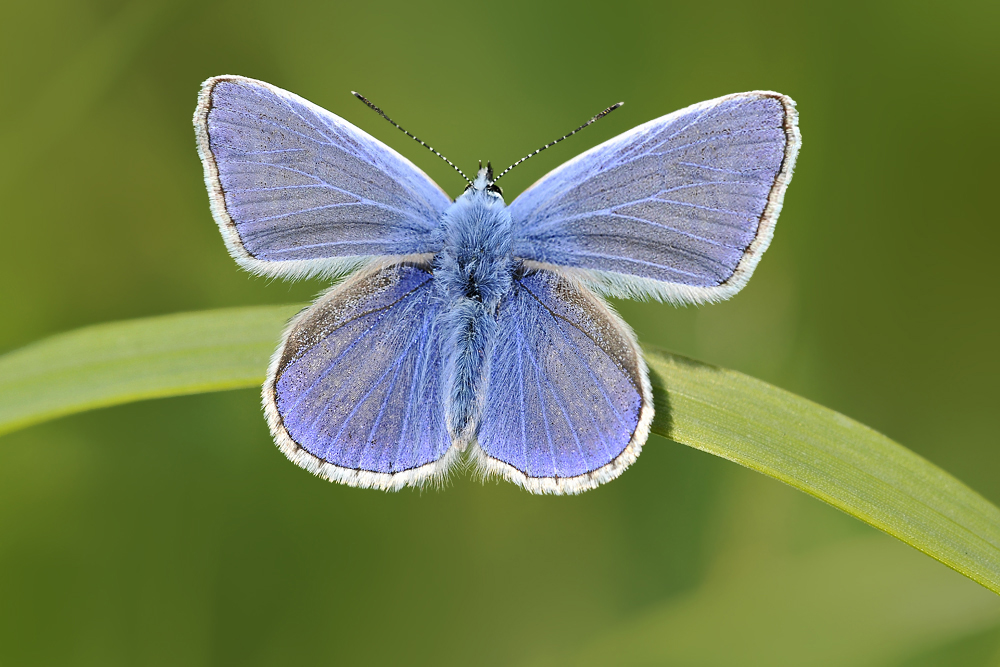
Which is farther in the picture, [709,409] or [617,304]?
[617,304]

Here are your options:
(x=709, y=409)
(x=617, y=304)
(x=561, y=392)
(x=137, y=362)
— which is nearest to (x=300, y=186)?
(x=137, y=362)

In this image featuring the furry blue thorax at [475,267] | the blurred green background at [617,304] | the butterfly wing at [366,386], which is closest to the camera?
the butterfly wing at [366,386]

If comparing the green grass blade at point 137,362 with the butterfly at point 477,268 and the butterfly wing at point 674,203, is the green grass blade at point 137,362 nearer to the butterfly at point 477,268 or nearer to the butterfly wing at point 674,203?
the butterfly at point 477,268

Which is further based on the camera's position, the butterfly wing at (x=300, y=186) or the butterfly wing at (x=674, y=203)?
the butterfly wing at (x=300, y=186)

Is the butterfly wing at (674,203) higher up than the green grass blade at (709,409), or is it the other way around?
the butterfly wing at (674,203)

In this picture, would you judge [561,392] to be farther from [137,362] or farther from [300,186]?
[137,362]

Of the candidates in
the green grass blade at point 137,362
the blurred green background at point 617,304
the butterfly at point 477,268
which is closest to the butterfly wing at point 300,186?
the butterfly at point 477,268

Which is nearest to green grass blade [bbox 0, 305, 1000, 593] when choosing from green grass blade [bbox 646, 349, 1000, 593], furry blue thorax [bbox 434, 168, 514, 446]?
green grass blade [bbox 646, 349, 1000, 593]
